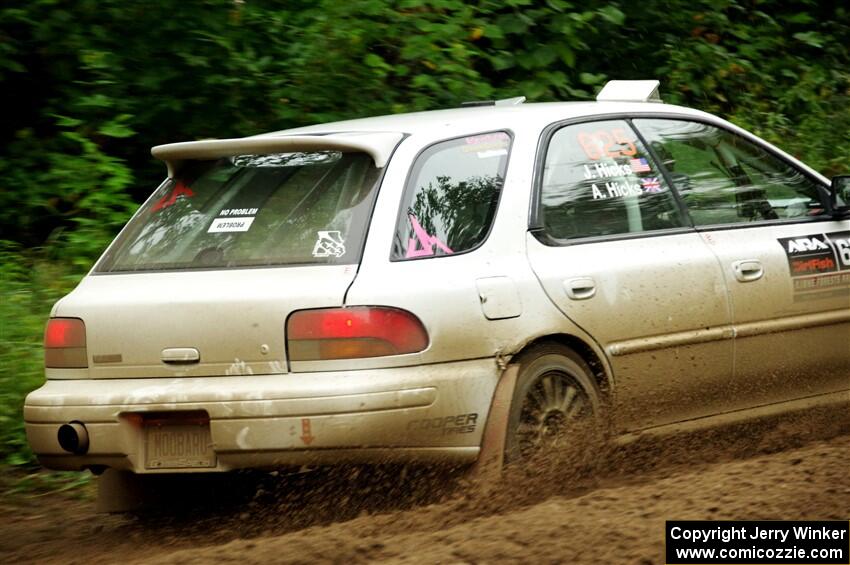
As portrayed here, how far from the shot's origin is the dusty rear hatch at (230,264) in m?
4.71

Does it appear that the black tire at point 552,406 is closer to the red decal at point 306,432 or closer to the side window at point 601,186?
the side window at point 601,186

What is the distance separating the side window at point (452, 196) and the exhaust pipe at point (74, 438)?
128 centimetres

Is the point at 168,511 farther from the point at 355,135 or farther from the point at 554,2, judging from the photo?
the point at 554,2

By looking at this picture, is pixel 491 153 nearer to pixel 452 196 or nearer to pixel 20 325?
pixel 452 196

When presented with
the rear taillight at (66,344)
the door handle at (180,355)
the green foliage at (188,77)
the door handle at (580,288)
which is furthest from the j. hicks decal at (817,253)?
the green foliage at (188,77)

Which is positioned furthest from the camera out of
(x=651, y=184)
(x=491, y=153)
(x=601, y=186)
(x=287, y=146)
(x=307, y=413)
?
(x=651, y=184)

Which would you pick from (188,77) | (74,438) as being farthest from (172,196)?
(188,77)

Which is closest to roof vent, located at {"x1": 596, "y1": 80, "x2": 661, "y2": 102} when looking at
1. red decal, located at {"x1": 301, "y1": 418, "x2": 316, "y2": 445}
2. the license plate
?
red decal, located at {"x1": 301, "y1": 418, "x2": 316, "y2": 445}

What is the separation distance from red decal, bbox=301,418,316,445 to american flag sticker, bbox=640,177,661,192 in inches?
76.9

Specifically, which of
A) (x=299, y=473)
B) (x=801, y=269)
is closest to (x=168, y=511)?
(x=299, y=473)

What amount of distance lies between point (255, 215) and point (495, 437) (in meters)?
1.21

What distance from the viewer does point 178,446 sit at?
4.77 meters

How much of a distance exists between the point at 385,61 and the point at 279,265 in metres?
5.14

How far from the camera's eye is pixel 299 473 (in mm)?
5457
